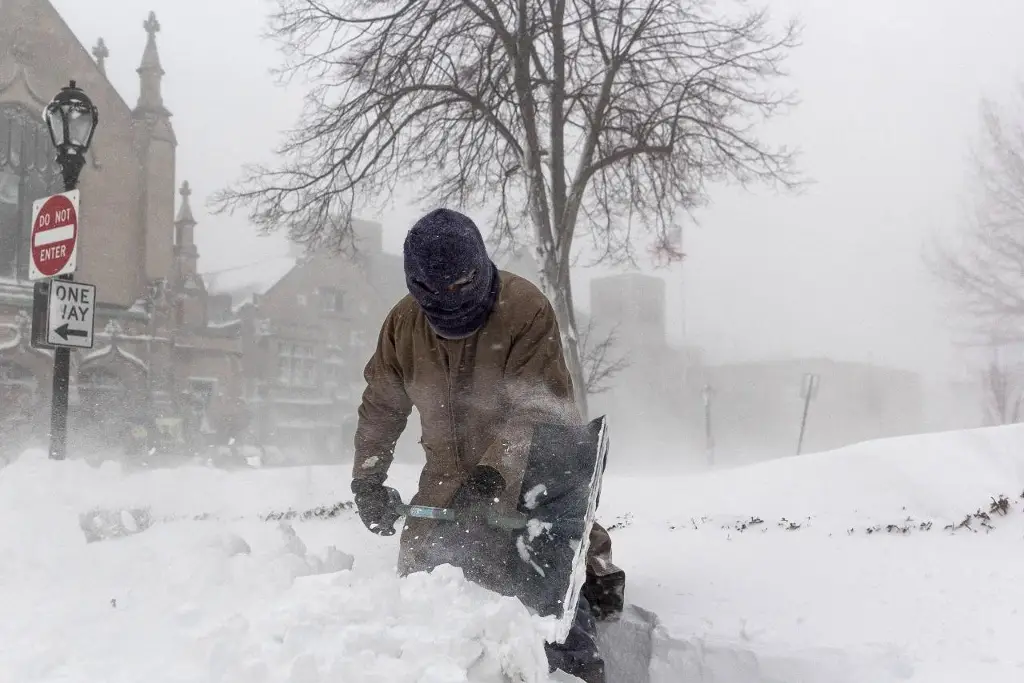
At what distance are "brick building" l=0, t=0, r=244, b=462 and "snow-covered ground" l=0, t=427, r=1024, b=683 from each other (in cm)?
1795

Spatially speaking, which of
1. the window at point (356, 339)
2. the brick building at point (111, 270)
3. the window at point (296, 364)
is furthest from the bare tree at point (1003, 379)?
the window at point (356, 339)

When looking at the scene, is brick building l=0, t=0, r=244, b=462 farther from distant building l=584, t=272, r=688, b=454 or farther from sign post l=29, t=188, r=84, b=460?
distant building l=584, t=272, r=688, b=454

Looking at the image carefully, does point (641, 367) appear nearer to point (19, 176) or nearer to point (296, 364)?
point (296, 364)

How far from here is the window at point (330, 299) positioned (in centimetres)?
4072

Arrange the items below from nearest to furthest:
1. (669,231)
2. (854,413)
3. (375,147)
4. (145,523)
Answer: (145,523)
(375,147)
(669,231)
(854,413)

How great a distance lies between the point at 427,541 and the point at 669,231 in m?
9.73

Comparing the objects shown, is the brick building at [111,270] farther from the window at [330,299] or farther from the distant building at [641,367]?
the distant building at [641,367]

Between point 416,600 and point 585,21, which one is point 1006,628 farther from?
point 585,21

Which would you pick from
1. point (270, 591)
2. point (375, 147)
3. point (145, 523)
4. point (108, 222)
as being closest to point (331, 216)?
point (375, 147)

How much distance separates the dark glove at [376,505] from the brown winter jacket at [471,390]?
0.23ft

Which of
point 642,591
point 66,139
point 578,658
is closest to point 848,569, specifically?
point 642,591

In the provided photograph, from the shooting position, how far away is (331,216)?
11.4 metres

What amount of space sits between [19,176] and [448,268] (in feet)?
83.4

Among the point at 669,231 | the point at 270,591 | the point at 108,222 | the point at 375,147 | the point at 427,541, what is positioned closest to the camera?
the point at 270,591
